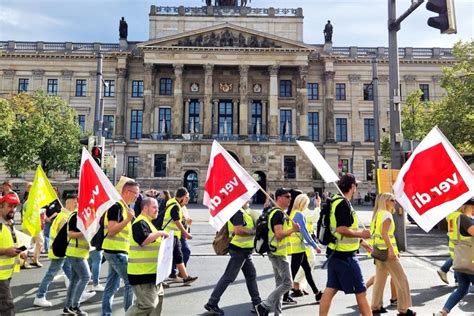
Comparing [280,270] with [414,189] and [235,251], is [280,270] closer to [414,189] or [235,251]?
[235,251]

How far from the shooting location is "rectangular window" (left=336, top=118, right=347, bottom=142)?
170ft

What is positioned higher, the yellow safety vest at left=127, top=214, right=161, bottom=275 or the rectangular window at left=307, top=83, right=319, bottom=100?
the rectangular window at left=307, top=83, right=319, bottom=100

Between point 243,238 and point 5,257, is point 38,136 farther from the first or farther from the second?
point 243,238

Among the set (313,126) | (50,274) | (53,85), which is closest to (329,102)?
(313,126)

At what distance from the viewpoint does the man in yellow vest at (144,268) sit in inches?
193

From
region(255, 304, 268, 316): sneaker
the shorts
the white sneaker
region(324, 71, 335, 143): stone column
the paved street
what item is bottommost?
the paved street

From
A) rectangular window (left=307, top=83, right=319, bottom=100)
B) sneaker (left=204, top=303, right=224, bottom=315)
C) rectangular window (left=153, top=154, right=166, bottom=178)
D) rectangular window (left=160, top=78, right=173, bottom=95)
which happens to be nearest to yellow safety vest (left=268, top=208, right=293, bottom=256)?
sneaker (left=204, top=303, right=224, bottom=315)

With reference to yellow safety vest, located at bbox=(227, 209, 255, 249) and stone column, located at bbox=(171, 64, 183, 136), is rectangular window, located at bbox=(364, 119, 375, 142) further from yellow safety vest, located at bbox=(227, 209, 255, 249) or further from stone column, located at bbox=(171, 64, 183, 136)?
yellow safety vest, located at bbox=(227, 209, 255, 249)

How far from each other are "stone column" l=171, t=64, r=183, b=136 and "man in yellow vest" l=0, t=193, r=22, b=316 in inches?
1626

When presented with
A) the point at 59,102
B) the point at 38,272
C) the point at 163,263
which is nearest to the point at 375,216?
the point at 163,263

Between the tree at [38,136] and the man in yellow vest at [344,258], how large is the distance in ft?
74.4

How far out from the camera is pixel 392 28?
1361 cm

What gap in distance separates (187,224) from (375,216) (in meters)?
4.64

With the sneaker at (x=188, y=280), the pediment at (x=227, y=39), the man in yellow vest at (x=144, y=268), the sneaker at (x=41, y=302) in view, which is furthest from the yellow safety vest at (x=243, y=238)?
the pediment at (x=227, y=39)
